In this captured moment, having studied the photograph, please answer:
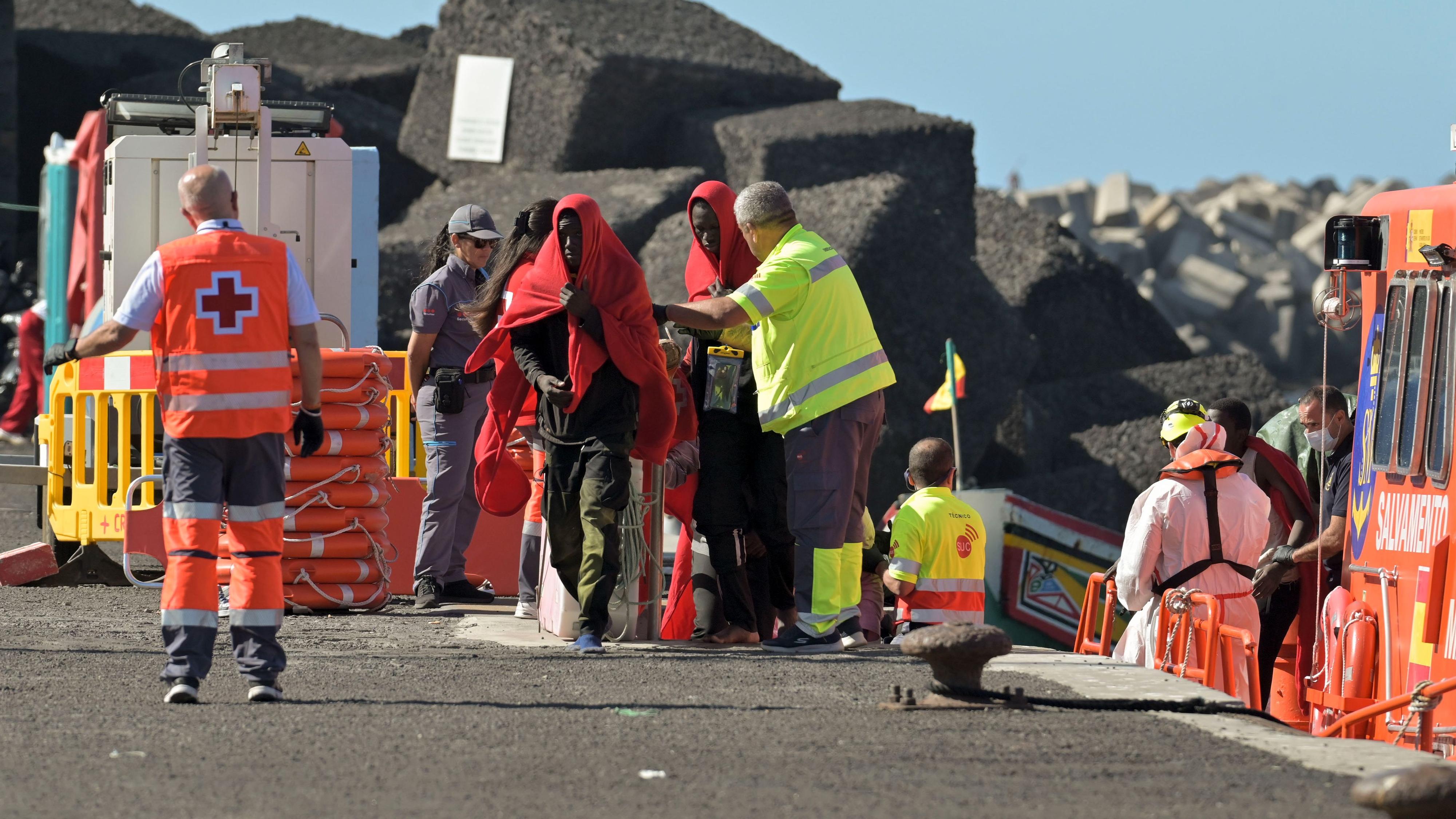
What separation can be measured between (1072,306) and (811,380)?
14511 mm

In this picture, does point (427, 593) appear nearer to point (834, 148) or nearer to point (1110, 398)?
point (1110, 398)

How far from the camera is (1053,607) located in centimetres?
1403

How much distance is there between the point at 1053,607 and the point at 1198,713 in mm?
7985

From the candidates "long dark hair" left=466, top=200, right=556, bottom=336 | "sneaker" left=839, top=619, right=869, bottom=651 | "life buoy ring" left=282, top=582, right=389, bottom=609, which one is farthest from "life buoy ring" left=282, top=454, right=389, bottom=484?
"sneaker" left=839, top=619, right=869, bottom=651

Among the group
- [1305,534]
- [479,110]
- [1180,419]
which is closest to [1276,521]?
[1305,534]

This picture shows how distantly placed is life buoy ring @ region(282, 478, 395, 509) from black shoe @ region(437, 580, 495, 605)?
2.00ft

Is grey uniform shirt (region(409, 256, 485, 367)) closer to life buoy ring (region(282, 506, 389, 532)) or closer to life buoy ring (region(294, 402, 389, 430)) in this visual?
life buoy ring (region(294, 402, 389, 430))

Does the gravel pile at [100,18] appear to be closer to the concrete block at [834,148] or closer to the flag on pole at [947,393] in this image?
the concrete block at [834,148]

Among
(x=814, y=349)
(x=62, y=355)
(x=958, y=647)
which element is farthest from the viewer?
(x=814, y=349)

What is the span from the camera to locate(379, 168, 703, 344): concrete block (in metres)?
19.3

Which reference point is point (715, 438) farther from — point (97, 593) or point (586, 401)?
point (97, 593)

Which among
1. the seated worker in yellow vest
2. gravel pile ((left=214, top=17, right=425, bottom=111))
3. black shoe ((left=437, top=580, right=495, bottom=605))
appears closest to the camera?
the seated worker in yellow vest

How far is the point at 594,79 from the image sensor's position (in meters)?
20.7

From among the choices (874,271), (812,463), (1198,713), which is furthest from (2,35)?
(1198,713)
